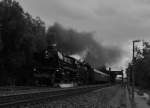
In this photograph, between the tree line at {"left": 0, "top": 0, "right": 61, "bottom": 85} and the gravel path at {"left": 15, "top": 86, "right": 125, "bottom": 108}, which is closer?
the gravel path at {"left": 15, "top": 86, "right": 125, "bottom": 108}

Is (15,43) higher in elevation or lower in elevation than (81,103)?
higher

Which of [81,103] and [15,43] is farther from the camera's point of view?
[15,43]

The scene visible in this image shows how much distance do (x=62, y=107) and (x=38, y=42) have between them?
124 ft

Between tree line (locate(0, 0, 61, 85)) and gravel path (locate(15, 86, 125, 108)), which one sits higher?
tree line (locate(0, 0, 61, 85))

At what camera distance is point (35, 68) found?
32.3 m

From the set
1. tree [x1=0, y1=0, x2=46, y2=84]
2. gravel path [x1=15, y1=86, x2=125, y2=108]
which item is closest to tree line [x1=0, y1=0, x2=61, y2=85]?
tree [x1=0, y1=0, x2=46, y2=84]

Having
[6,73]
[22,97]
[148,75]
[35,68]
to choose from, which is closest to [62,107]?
[22,97]

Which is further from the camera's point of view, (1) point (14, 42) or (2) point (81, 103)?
Result: (1) point (14, 42)

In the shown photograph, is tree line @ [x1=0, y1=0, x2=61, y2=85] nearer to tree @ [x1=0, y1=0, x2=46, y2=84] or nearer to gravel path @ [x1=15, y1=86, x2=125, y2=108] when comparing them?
tree @ [x1=0, y1=0, x2=46, y2=84]

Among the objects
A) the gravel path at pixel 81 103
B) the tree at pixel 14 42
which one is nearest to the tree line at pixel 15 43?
the tree at pixel 14 42

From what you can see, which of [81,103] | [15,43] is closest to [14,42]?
[15,43]

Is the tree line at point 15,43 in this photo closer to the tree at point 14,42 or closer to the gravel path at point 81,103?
the tree at point 14,42

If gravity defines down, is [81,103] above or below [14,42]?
below

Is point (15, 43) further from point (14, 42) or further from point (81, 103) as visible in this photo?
point (81, 103)
